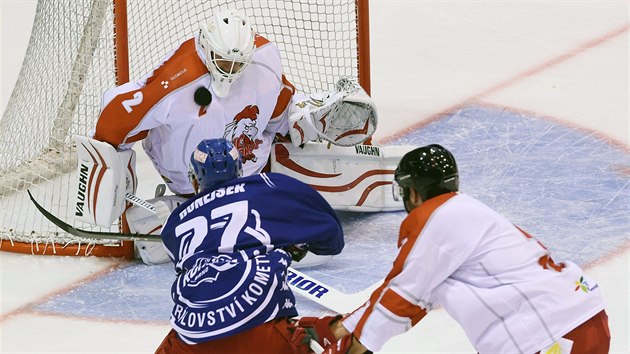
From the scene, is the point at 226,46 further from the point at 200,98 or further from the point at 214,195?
the point at 214,195

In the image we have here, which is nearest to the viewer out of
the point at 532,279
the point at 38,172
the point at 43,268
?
the point at 532,279

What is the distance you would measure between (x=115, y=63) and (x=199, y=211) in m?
1.49

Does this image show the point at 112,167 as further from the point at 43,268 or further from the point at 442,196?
the point at 442,196

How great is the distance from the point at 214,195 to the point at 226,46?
3.71 feet

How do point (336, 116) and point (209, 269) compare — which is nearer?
point (209, 269)

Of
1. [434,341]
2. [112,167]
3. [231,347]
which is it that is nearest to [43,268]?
[112,167]

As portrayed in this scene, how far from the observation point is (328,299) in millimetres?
4176

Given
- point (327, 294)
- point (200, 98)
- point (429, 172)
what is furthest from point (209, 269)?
point (200, 98)

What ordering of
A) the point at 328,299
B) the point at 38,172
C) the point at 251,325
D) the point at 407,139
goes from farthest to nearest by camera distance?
the point at 407,139 → the point at 38,172 → the point at 328,299 → the point at 251,325

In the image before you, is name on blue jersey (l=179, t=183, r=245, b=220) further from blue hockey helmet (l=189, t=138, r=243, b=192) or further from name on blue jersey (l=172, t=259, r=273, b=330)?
name on blue jersey (l=172, t=259, r=273, b=330)

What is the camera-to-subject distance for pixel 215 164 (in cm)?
312

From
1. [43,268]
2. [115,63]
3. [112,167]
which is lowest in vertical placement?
[43,268]

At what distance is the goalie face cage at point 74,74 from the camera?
462 centimetres

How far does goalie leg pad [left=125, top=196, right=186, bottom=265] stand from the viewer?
445cm
